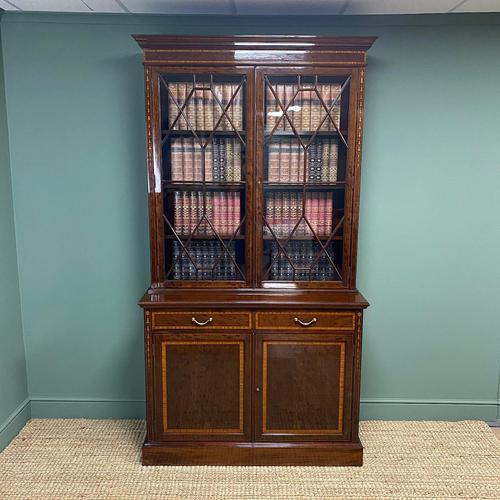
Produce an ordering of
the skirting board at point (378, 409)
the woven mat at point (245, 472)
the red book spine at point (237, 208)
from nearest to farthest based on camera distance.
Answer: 1. the woven mat at point (245, 472)
2. the red book spine at point (237, 208)
3. the skirting board at point (378, 409)

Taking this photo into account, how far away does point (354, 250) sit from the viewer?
2.67 m

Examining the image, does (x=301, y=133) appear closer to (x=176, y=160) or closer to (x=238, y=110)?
(x=238, y=110)

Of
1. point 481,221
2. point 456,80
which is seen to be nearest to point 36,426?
point 481,221

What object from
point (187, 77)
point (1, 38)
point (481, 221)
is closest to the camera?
point (187, 77)

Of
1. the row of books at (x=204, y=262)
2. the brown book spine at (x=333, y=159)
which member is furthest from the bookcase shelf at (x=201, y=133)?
the row of books at (x=204, y=262)

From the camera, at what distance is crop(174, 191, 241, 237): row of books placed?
2.69 m

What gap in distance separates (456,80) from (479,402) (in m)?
2.02

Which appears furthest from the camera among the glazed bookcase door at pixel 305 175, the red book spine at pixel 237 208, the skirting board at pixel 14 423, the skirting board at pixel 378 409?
the skirting board at pixel 378 409

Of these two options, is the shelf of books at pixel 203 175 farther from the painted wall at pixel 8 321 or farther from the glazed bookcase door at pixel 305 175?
the painted wall at pixel 8 321

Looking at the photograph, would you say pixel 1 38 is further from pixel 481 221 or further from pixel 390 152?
pixel 481 221

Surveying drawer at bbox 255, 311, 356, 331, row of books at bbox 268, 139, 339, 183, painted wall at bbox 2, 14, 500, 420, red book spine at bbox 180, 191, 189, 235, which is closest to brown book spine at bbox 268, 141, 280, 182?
row of books at bbox 268, 139, 339, 183

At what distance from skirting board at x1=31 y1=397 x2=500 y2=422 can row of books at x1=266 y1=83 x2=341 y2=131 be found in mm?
1784

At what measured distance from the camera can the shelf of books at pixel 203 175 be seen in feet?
8.45

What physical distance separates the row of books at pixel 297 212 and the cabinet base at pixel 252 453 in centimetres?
116
